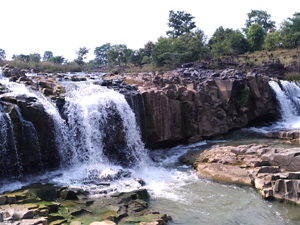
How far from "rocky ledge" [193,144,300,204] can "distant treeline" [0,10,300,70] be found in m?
18.7

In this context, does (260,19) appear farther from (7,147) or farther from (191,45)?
(7,147)

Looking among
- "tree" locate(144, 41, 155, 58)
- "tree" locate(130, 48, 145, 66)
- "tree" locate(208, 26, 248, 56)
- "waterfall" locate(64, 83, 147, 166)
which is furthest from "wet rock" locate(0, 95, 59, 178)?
"tree" locate(144, 41, 155, 58)

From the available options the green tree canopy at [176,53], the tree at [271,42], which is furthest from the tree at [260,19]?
the green tree canopy at [176,53]

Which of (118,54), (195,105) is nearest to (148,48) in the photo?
(118,54)

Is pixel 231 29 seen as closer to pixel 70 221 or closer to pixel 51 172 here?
pixel 51 172

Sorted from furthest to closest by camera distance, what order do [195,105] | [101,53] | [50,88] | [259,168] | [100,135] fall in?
[101,53], [195,105], [50,88], [100,135], [259,168]

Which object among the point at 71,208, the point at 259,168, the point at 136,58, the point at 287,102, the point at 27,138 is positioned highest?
the point at 136,58

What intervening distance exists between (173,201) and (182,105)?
277 inches

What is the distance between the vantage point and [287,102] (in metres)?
19.3

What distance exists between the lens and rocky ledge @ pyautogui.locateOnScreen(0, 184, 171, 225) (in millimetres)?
6492

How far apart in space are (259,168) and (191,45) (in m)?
25.4

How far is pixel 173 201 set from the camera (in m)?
8.35

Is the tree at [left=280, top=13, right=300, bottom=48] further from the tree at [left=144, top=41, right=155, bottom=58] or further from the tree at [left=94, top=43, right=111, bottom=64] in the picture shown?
the tree at [left=94, top=43, right=111, bottom=64]

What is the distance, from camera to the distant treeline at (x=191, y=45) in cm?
3138
